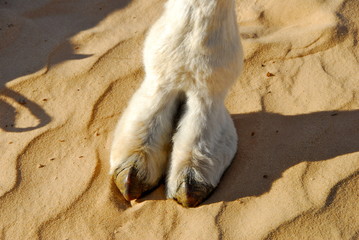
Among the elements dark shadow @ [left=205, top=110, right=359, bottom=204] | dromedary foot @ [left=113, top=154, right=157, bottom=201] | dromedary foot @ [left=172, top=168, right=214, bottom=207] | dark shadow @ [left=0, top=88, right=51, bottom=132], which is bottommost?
dark shadow @ [left=205, top=110, right=359, bottom=204]

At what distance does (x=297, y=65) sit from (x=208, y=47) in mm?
1396

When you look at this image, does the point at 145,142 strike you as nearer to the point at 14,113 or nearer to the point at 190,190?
the point at 190,190

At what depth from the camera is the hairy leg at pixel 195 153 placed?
9.68 ft

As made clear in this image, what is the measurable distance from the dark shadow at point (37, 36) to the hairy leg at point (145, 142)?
0.81 meters

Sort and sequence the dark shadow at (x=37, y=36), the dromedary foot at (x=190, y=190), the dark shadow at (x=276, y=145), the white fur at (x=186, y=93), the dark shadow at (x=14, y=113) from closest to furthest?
the white fur at (x=186, y=93) → the dromedary foot at (x=190, y=190) → the dark shadow at (x=276, y=145) → the dark shadow at (x=14, y=113) → the dark shadow at (x=37, y=36)

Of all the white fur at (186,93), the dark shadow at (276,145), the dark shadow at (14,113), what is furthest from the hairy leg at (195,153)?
the dark shadow at (14,113)

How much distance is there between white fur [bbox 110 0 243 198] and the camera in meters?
2.80

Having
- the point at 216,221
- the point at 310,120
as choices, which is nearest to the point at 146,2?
the point at 310,120

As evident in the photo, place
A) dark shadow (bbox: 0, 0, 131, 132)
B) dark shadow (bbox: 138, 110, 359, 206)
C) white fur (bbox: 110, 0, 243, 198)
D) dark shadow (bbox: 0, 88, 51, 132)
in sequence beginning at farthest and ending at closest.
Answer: dark shadow (bbox: 0, 0, 131, 132) < dark shadow (bbox: 0, 88, 51, 132) < dark shadow (bbox: 138, 110, 359, 206) < white fur (bbox: 110, 0, 243, 198)

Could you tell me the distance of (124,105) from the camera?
376 cm

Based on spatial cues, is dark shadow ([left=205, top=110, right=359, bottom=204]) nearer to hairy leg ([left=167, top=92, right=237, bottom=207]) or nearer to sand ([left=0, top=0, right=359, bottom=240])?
sand ([left=0, top=0, right=359, bottom=240])

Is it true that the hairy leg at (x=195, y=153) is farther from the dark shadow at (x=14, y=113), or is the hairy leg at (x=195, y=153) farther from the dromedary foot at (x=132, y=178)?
the dark shadow at (x=14, y=113)

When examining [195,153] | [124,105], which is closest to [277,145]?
[195,153]

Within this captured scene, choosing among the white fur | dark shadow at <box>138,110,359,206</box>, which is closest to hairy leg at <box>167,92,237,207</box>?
the white fur
